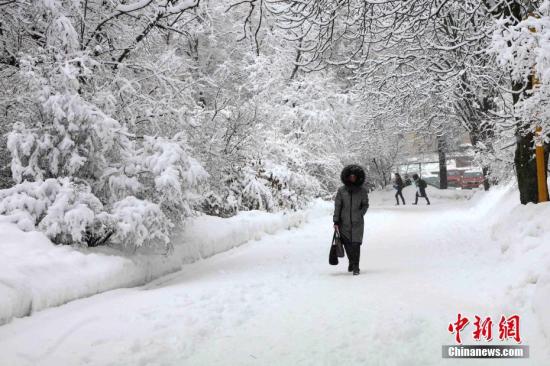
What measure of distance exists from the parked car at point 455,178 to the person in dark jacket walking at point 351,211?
38136mm

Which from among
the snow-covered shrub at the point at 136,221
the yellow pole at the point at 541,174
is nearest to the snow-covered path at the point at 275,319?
the snow-covered shrub at the point at 136,221

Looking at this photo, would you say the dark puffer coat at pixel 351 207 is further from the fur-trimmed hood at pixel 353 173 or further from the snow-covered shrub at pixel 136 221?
the snow-covered shrub at pixel 136 221

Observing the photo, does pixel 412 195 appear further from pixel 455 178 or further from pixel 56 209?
pixel 56 209

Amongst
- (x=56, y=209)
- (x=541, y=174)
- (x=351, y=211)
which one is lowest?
(x=351, y=211)

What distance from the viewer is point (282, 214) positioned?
16344mm

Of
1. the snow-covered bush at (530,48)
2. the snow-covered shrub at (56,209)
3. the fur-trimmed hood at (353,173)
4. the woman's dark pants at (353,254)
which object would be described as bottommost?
the woman's dark pants at (353,254)

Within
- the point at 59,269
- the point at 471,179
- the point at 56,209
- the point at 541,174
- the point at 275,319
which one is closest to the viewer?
the point at 275,319

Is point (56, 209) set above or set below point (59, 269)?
above

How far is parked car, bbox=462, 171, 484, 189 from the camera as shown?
40.2m

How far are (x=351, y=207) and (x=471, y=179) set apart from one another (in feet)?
118

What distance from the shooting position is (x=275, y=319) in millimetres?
5352

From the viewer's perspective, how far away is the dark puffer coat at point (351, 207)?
826 cm

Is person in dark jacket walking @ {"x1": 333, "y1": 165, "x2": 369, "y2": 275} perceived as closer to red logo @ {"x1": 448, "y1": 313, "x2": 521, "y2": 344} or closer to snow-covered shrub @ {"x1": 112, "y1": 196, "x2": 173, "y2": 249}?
snow-covered shrub @ {"x1": 112, "y1": 196, "x2": 173, "y2": 249}

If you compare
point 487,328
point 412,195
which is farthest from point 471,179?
point 487,328
